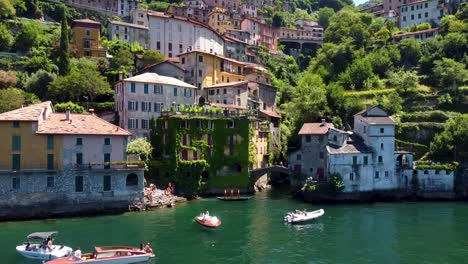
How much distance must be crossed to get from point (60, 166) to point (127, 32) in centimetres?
6171

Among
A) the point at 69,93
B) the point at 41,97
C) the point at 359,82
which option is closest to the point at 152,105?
the point at 69,93

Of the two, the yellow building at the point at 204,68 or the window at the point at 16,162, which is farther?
the yellow building at the point at 204,68

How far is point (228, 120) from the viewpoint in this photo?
222ft

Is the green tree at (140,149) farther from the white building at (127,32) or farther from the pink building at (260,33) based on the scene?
the pink building at (260,33)

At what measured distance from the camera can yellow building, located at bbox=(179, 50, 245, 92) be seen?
3322 inches

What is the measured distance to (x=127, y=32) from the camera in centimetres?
10662

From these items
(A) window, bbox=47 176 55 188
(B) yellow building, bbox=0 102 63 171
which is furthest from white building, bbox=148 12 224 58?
(A) window, bbox=47 176 55 188

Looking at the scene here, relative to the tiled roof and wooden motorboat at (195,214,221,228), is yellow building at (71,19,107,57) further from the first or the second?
wooden motorboat at (195,214,221,228)

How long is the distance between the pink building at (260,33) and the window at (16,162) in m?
95.7

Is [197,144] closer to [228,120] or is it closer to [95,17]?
[228,120]

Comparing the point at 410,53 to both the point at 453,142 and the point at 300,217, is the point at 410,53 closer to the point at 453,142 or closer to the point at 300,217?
the point at 453,142

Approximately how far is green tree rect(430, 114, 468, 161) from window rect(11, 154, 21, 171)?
192 ft

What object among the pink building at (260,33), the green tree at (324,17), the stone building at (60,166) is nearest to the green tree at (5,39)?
the stone building at (60,166)

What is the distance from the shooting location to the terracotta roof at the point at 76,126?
51312 mm
